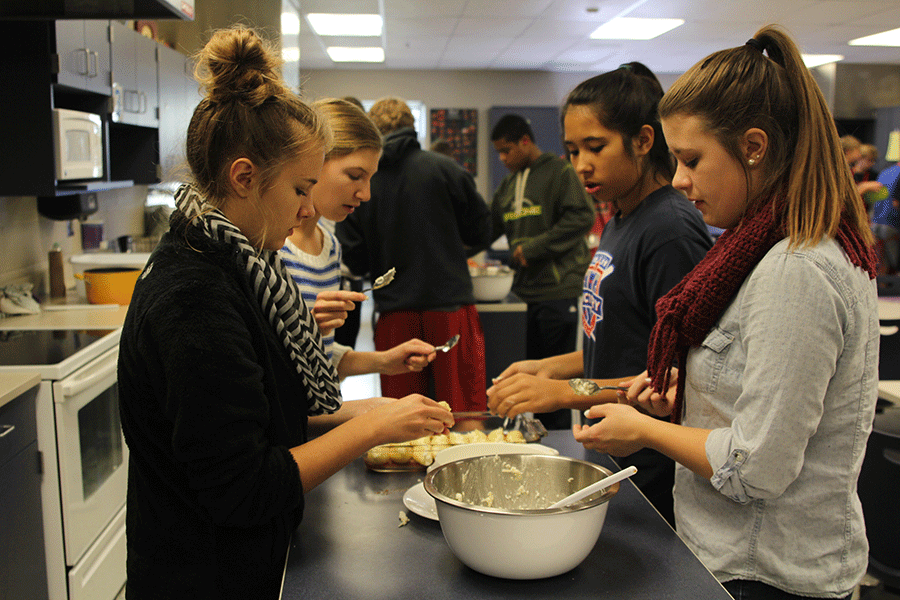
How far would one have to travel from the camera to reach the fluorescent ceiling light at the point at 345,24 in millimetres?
6055

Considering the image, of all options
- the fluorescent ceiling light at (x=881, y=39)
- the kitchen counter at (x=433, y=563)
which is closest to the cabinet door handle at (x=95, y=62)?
the kitchen counter at (x=433, y=563)

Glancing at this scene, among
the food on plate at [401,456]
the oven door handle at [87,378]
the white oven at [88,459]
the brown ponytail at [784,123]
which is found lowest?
the white oven at [88,459]

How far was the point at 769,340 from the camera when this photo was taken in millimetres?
904

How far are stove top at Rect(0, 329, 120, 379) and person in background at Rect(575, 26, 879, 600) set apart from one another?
1602mm

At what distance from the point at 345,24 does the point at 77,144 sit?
4.23m

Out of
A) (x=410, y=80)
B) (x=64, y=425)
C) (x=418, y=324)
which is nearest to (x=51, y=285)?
(x=64, y=425)

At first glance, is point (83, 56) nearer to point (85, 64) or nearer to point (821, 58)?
point (85, 64)

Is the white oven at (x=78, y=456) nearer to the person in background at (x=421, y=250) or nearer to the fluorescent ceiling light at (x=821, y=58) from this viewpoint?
the person in background at (x=421, y=250)

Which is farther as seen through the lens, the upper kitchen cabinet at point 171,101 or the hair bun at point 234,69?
the upper kitchen cabinet at point 171,101

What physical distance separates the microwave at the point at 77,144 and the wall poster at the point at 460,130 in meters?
6.94

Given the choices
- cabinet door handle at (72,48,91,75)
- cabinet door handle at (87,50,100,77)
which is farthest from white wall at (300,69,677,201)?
cabinet door handle at (72,48,91,75)

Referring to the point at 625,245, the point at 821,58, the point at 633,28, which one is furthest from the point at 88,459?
the point at 821,58

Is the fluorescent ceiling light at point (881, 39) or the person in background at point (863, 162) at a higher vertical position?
the fluorescent ceiling light at point (881, 39)

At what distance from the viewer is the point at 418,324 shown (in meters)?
2.93
